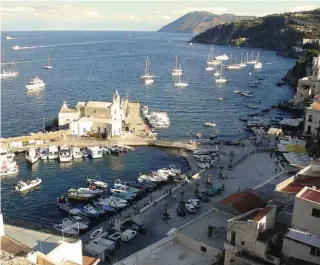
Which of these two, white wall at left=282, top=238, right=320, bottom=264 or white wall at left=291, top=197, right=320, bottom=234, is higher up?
white wall at left=291, top=197, right=320, bottom=234

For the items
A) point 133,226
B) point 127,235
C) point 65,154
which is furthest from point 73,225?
point 65,154

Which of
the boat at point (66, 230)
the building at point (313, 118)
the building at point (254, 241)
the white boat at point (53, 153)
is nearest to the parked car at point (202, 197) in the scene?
the boat at point (66, 230)

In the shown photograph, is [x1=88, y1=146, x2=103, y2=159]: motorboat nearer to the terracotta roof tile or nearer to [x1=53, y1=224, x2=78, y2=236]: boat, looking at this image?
[x1=53, y1=224, x2=78, y2=236]: boat

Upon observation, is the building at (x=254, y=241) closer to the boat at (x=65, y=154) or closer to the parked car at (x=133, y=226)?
the parked car at (x=133, y=226)

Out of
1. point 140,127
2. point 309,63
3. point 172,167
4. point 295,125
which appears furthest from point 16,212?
point 309,63

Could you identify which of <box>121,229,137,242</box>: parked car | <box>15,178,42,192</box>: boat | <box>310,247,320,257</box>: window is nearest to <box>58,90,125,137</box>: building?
<box>15,178,42,192</box>: boat

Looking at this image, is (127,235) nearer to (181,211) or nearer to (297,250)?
(181,211)

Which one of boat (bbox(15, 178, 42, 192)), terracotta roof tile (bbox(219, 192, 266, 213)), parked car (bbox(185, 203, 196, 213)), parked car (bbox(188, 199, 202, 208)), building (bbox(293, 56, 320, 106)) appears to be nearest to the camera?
terracotta roof tile (bbox(219, 192, 266, 213))

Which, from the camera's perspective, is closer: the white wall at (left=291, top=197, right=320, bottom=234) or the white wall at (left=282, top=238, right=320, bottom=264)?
the white wall at (left=282, top=238, right=320, bottom=264)
